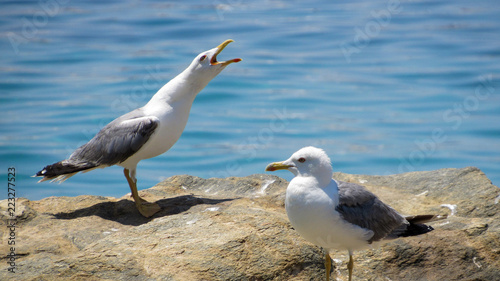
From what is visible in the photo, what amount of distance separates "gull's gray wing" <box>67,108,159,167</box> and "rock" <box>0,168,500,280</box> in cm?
33

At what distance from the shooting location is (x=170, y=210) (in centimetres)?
449

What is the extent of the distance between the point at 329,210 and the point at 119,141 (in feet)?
6.11

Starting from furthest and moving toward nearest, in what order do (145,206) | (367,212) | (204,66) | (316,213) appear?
1. (204,66)
2. (145,206)
3. (367,212)
4. (316,213)

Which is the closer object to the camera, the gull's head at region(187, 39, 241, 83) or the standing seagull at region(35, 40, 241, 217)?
the standing seagull at region(35, 40, 241, 217)

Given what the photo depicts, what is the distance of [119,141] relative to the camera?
15.0ft

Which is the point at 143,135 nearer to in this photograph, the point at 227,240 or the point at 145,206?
the point at 145,206

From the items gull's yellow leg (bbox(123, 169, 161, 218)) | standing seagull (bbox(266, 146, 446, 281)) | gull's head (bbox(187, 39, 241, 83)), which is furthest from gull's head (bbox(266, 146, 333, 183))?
gull's head (bbox(187, 39, 241, 83))

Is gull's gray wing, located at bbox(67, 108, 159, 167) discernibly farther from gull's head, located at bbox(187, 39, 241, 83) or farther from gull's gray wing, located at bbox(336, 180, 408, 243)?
gull's gray wing, located at bbox(336, 180, 408, 243)

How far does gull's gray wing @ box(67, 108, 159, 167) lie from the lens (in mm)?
4539

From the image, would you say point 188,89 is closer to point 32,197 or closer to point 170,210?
point 170,210

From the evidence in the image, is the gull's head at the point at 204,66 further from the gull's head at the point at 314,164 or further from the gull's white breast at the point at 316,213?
the gull's white breast at the point at 316,213

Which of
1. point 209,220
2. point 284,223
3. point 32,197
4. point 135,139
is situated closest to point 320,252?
point 284,223

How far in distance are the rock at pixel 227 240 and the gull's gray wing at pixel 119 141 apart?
0.33 metres

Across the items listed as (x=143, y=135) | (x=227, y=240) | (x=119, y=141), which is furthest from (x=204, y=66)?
(x=227, y=240)
